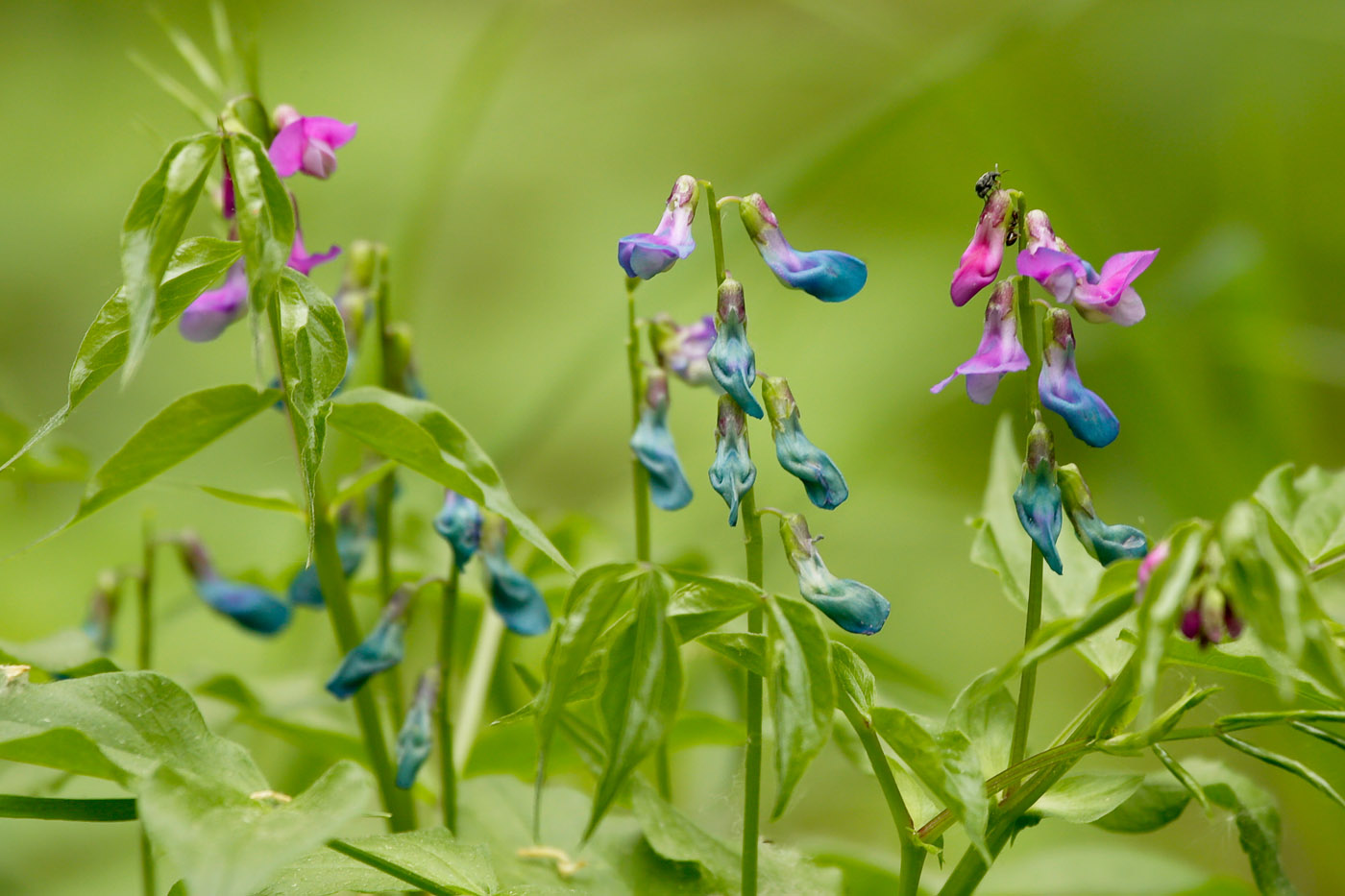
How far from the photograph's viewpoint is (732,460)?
0.56m

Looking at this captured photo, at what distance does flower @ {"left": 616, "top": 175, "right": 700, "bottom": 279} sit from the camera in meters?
0.54

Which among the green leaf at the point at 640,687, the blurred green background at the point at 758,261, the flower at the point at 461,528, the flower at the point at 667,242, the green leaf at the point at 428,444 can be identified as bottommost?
the green leaf at the point at 640,687

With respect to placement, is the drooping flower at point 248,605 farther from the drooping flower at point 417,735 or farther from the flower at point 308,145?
the flower at point 308,145

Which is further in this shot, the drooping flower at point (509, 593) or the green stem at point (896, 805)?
the drooping flower at point (509, 593)

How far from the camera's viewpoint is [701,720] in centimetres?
86

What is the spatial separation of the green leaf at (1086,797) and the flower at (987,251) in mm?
254

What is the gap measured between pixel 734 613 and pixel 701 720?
0.38m

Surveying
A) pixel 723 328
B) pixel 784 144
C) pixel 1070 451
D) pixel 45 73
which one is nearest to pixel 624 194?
pixel 784 144

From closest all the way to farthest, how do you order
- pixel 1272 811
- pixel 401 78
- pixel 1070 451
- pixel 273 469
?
1. pixel 1272 811
2. pixel 1070 451
3. pixel 273 469
4. pixel 401 78

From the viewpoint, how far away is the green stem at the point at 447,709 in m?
0.71

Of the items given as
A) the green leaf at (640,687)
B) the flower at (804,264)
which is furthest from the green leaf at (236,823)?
the flower at (804,264)

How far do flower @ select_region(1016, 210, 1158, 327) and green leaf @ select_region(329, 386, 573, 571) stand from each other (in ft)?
0.87

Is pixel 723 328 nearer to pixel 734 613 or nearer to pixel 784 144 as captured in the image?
pixel 734 613

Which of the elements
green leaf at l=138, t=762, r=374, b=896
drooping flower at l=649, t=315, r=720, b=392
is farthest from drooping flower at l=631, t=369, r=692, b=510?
green leaf at l=138, t=762, r=374, b=896
